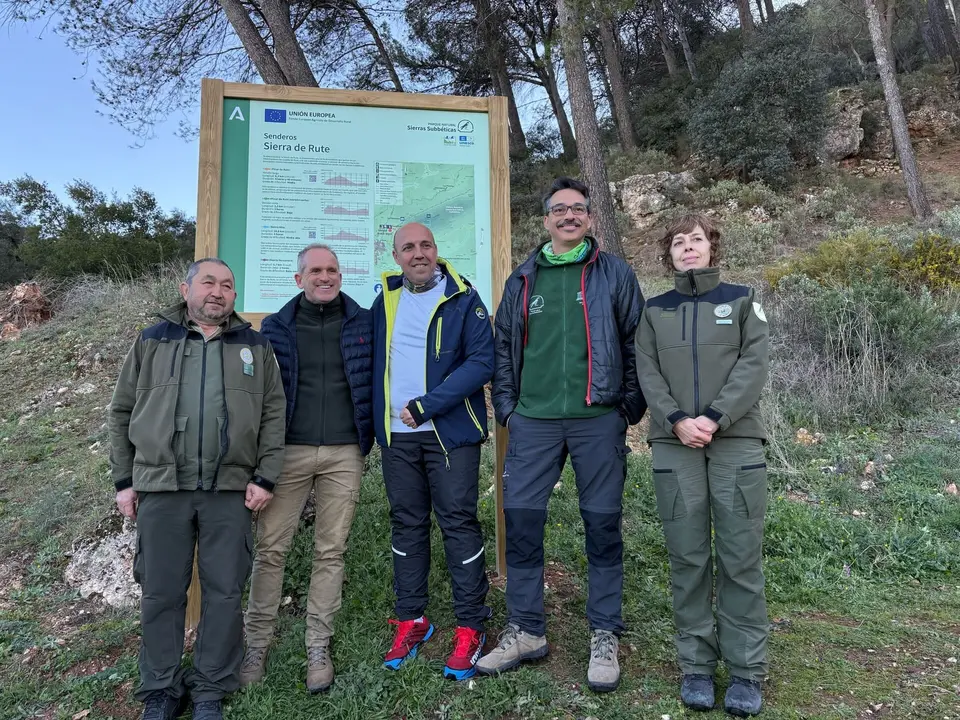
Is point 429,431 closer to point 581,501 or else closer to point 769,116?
point 581,501

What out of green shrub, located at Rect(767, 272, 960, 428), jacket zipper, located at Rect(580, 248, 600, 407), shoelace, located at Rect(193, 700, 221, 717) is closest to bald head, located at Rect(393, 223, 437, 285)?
jacket zipper, located at Rect(580, 248, 600, 407)

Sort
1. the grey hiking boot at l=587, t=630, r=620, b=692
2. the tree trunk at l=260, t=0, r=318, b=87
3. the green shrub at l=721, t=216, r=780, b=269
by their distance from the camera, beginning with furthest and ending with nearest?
the green shrub at l=721, t=216, r=780, b=269, the tree trunk at l=260, t=0, r=318, b=87, the grey hiking boot at l=587, t=630, r=620, b=692

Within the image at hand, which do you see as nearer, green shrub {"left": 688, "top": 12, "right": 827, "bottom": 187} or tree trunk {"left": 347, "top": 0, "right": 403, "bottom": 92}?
tree trunk {"left": 347, "top": 0, "right": 403, "bottom": 92}

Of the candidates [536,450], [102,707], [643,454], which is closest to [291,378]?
[536,450]

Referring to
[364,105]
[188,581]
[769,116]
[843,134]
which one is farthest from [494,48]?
[188,581]

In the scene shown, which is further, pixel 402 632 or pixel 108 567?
pixel 108 567

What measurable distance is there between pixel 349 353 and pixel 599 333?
3.95ft

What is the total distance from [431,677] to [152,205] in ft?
55.6

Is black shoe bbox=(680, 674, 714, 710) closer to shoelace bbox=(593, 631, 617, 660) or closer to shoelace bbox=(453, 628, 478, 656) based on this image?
shoelace bbox=(593, 631, 617, 660)

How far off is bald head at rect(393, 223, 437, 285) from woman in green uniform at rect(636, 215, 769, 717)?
111 cm

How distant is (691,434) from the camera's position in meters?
2.56

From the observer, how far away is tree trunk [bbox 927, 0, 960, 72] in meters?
16.8

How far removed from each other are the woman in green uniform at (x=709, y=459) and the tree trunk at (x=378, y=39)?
455 inches

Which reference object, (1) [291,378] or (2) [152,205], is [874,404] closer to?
(1) [291,378]
